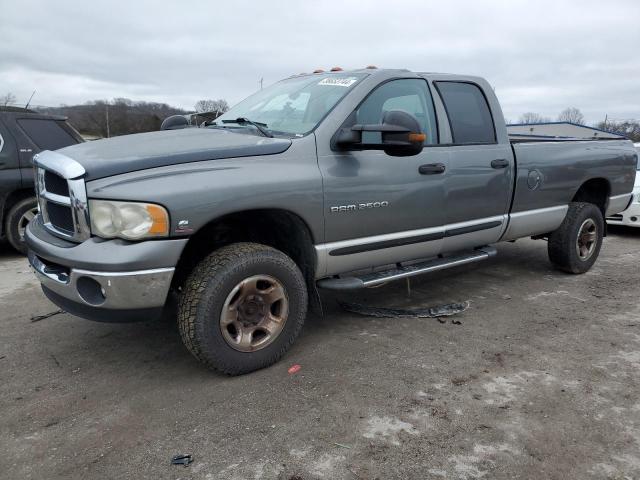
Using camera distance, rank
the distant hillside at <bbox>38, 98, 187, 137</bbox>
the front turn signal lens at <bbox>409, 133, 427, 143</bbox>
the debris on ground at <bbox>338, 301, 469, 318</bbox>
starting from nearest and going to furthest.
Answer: the front turn signal lens at <bbox>409, 133, 427, 143</bbox>
the debris on ground at <bbox>338, 301, 469, 318</bbox>
the distant hillside at <bbox>38, 98, 187, 137</bbox>

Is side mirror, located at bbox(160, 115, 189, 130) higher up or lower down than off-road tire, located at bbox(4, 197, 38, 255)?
higher up

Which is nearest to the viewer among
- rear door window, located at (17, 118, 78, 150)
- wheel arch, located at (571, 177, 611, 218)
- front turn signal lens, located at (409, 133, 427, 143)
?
front turn signal lens, located at (409, 133, 427, 143)

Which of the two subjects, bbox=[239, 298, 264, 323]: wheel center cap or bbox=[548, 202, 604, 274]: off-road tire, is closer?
bbox=[239, 298, 264, 323]: wheel center cap

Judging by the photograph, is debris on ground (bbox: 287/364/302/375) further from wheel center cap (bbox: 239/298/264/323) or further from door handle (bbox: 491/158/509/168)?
door handle (bbox: 491/158/509/168)

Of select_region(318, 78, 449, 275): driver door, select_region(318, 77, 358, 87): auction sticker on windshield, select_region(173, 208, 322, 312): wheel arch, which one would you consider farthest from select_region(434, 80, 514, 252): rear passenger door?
select_region(173, 208, 322, 312): wheel arch

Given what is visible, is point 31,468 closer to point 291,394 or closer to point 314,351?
point 291,394

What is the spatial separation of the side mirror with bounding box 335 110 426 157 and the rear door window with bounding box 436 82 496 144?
96cm

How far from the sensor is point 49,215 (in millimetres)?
3213

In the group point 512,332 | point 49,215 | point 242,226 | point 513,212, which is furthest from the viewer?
point 513,212

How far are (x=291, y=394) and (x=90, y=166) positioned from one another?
65.3 inches

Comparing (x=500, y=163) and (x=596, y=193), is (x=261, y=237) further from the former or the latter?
(x=596, y=193)

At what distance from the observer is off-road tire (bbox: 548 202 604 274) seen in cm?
527

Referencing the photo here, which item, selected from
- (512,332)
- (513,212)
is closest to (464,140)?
(513,212)

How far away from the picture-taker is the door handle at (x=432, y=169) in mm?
3784
